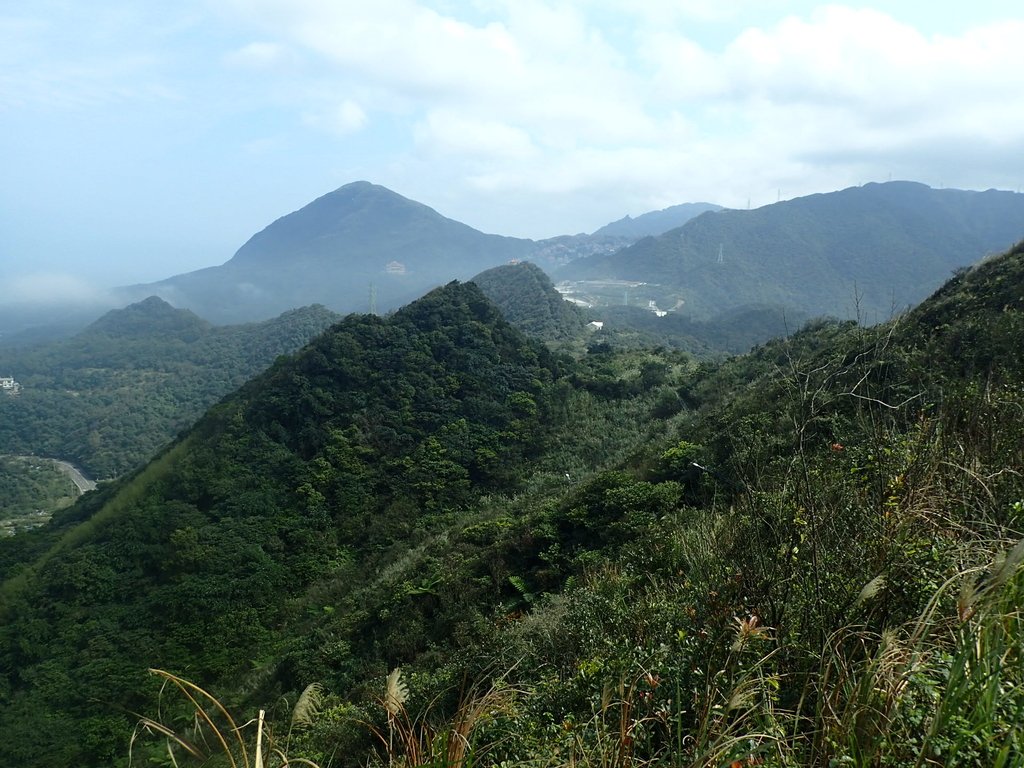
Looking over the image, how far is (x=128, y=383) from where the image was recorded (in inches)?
3219

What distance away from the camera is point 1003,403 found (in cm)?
400

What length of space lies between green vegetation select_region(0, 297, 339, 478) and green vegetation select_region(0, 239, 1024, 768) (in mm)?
39697

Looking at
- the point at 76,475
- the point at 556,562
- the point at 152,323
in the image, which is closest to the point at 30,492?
the point at 76,475

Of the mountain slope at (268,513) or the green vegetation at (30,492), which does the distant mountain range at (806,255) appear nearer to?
the green vegetation at (30,492)

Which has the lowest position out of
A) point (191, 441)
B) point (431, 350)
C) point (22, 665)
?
point (22, 665)

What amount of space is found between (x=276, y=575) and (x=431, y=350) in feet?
52.7

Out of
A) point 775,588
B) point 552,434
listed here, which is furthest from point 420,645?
point 552,434

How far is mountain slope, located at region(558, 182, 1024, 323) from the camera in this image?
5531 inches

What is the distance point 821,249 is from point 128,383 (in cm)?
16072

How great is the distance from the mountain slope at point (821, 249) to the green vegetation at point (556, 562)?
104872 mm

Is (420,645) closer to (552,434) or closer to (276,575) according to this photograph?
(276,575)

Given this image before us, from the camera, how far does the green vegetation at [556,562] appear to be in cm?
213

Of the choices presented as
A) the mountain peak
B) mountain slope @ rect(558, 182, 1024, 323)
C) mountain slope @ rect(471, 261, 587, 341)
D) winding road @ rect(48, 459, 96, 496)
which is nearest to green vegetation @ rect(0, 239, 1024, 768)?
mountain slope @ rect(471, 261, 587, 341)

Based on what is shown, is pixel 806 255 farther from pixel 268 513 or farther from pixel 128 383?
pixel 268 513
